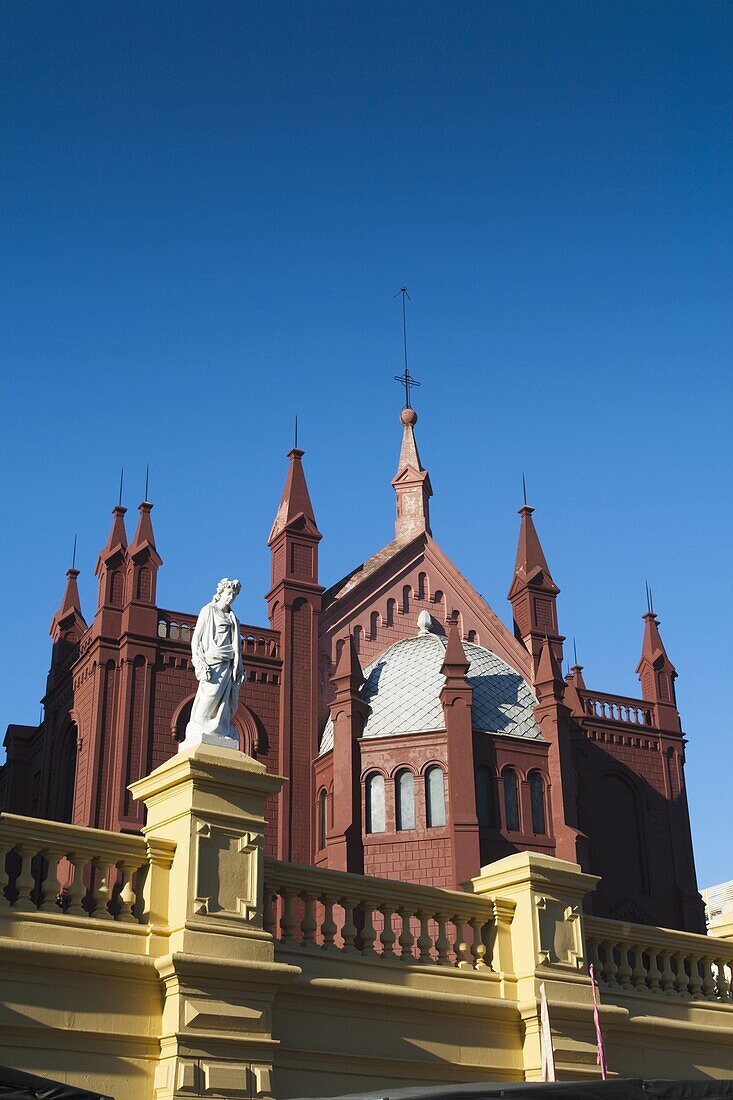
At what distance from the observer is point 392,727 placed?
3681cm

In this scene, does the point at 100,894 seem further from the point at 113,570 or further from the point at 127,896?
the point at 113,570

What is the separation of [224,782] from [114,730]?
22768 millimetres

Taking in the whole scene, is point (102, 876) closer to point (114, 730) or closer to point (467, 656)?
point (114, 730)

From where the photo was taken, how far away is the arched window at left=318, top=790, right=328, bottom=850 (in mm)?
36344

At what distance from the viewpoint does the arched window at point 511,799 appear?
36.3 metres

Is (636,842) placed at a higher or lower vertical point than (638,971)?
higher

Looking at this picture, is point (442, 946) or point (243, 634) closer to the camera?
point (442, 946)

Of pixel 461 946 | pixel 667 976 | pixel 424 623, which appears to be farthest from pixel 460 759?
pixel 461 946

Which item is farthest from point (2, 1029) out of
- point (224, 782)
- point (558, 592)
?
point (558, 592)

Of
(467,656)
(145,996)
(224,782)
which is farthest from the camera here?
(467,656)

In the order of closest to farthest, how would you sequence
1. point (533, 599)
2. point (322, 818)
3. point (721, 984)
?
point (721, 984)
point (322, 818)
point (533, 599)

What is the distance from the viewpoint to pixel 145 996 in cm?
1227

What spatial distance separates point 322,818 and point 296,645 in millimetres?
4925

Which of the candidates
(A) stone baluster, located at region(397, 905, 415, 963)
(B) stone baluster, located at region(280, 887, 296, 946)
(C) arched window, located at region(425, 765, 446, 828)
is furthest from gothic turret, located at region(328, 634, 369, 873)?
(B) stone baluster, located at region(280, 887, 296, 946)
